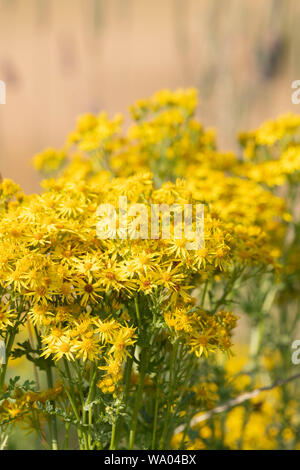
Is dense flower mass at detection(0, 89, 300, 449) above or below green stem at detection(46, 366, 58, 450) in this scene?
above

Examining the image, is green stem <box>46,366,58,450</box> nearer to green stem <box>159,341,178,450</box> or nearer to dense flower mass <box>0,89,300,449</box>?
dense flower mass <box>0,89,300,449</box>

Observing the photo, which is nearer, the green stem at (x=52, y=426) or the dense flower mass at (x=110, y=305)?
the dense flower mass at (x=110, y=305)

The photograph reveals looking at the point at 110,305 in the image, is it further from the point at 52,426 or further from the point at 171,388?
the point at 52,426

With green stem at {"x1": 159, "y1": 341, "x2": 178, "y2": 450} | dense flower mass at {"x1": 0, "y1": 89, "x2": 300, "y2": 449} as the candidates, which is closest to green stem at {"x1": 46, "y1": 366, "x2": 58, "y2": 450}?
dense flower mass at {"x1": 0, "y1": 89, "x2": 300, "y2": 449}

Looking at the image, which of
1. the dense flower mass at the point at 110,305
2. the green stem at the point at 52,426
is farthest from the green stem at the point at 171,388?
the green stem at the point at 52,426

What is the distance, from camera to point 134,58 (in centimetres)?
1334

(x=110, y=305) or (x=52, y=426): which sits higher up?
(x=110, y=305)

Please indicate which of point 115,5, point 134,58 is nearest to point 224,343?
point 115,5

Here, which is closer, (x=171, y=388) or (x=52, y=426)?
(x=171, y=388)

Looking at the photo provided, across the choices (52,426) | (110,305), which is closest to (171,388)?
(110,305)

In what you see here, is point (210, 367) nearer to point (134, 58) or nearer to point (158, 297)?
point (158, 297)

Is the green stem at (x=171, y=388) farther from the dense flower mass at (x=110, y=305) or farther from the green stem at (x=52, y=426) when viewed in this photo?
the green stem at (x=52, y=426)

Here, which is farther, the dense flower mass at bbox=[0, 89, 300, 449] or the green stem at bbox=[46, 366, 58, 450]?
the green stem at bbox=[46, 366, 58, 450]
